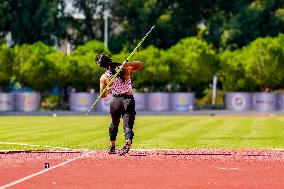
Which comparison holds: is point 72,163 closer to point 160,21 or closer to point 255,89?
point 255,89

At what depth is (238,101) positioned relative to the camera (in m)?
65.4

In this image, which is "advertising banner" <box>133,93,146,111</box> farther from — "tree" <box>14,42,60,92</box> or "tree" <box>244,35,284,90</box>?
"tree" <box>244,35,284,90</box>

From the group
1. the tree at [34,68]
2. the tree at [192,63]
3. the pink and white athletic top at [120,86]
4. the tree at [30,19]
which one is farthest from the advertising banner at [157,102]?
the pink and white athletic top at [120,86]

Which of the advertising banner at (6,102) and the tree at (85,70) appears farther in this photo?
the tree at (85,70)

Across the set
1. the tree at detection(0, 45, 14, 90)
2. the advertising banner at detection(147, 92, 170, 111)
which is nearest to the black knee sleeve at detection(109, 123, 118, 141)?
the advertising banner at detection(147, 92, 170, 111)

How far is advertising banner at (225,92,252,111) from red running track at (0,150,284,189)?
1843 inches

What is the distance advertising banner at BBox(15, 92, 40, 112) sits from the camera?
6291 cm

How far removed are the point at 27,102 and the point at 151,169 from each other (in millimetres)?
50025

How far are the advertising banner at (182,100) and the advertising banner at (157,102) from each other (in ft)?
2.26

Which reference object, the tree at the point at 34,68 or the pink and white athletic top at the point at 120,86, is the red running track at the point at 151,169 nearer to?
the pink and white athletic top at the point at 120,86

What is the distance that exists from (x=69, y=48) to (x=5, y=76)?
25033 mm

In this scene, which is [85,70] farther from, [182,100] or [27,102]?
[182,100]

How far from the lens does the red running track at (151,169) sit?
11977mm

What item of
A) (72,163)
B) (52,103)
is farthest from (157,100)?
(72,163)
